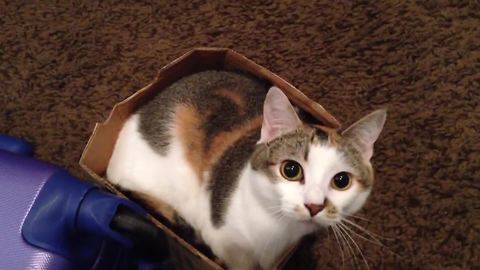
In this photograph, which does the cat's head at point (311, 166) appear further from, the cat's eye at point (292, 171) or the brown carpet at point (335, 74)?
the brown carpet at point (335, 74)

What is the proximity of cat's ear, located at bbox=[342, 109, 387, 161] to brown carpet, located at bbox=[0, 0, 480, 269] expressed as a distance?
0.41 m

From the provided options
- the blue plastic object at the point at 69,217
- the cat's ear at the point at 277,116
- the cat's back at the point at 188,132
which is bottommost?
the blue plastic object at the point at 69,217

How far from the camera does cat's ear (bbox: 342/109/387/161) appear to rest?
2.42 feet

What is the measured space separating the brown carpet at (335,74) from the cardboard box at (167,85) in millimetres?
265

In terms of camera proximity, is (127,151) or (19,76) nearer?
(127,151)

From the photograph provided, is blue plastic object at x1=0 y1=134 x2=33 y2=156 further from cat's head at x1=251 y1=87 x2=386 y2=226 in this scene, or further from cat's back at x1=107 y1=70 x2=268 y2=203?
cat's head at x1=251 y1=87 x2=386 y2=226

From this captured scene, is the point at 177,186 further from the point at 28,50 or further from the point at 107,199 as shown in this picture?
the point at 28,50

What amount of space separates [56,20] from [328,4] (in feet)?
2.73

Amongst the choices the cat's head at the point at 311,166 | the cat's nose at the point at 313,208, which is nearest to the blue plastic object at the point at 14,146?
the cat's head at the point at 311,166

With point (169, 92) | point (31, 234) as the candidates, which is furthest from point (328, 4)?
point (31, 234)

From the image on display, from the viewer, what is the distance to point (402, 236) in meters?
1.15

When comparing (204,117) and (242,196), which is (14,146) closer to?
(204,117)

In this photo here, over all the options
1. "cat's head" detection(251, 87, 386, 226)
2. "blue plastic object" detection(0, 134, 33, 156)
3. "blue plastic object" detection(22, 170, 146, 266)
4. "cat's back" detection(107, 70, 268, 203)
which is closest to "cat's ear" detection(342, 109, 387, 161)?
"cat's head" detection(251, 87, 386, 226)

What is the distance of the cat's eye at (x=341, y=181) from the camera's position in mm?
730
